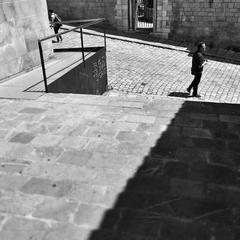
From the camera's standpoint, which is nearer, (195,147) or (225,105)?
(195,147)

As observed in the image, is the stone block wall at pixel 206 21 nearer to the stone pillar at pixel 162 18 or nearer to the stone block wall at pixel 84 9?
the stone pillar at pixel 162 18

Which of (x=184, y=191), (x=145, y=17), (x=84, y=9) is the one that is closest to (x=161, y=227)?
(x=184, y=191)

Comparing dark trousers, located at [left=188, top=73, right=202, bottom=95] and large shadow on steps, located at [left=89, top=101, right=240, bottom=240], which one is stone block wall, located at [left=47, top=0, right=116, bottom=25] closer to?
dark trousers, located at [left=188, top=73, right=202, bottom=95]

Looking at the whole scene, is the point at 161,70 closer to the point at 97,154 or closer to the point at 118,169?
the point at 97,154

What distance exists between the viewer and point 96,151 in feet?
13.5

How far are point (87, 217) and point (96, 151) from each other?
1.22 m

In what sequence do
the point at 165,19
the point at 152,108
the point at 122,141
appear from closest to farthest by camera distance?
the point at 122,141, the point at 152,108, the point at 165,19

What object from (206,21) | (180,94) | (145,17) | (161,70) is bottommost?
(180,94)

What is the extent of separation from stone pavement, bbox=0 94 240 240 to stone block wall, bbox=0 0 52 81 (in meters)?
1.81

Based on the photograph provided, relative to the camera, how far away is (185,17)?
53.7ft

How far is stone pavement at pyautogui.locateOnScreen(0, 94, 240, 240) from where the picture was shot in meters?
2.90

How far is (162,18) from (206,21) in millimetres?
2266

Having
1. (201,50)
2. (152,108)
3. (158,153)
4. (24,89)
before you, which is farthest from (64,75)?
(201,50)

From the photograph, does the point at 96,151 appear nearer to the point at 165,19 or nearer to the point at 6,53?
the point at 6,53
